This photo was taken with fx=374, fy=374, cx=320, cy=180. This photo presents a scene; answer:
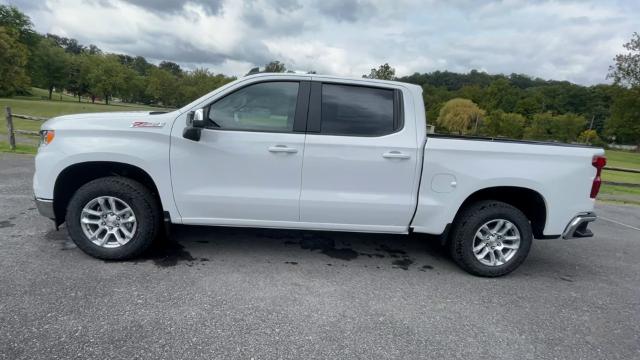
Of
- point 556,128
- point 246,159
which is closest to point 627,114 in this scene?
point 556,128

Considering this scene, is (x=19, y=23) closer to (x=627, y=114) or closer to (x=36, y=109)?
(x=36, y=109)

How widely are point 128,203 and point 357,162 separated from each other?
223 centimetres

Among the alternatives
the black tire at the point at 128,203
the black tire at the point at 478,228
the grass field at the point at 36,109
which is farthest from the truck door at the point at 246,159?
the grass field at the point at 36,109

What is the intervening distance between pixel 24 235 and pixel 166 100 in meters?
73.4

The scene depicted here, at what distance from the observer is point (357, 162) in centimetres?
358

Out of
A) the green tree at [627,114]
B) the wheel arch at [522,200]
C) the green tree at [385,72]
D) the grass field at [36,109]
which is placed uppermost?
the green tree at [627,114]

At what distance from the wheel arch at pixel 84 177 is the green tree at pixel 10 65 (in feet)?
202

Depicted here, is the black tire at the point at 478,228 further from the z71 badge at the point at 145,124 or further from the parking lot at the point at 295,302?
the z71 badge at the point at 145,124

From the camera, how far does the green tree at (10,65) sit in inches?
1935

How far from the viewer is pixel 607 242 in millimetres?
5527

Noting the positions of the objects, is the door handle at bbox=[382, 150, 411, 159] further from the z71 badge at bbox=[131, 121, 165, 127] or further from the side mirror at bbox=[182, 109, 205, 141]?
the z71 badge at bbox=[131, 121, 165, 127]

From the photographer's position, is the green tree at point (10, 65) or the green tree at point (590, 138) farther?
the green tree at point (590, 138)

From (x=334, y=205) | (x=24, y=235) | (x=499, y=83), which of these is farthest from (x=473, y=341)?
(x=499, y=83)

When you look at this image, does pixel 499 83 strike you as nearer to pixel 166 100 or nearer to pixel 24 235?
pixel 166 100
